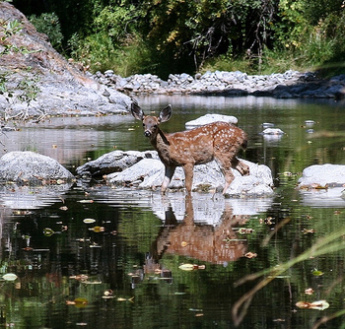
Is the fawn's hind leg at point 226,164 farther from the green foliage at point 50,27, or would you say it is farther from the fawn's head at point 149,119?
the green foliage at point 50,27

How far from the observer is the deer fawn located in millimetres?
12438

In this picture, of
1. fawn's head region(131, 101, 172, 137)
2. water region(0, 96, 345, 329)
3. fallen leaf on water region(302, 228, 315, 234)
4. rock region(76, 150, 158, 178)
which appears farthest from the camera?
rock region(76, 150, 158, 178)

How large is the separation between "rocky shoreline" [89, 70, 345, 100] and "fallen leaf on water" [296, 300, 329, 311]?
24.2m

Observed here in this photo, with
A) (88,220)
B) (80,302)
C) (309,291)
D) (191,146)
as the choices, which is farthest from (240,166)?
(80,302)

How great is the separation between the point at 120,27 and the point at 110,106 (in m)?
15.6

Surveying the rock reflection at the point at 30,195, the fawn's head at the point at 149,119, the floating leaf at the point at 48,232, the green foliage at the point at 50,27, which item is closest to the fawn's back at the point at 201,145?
the fawn's head at the point at 149,119

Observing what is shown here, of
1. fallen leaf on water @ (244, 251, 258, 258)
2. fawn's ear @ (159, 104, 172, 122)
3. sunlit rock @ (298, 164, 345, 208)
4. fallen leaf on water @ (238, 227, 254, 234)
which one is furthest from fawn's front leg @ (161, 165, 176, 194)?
fallen leaf on water @ (244, 251, 258, 258)

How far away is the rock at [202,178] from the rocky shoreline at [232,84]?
17.7m

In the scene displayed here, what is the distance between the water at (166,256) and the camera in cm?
641

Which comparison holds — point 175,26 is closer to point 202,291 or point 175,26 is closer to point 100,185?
point 100,185

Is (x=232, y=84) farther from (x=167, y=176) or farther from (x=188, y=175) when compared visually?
(x=188, y=175)

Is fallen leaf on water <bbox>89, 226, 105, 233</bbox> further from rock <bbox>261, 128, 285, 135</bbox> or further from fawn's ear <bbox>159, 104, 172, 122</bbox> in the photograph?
rock <bbox>261, 128, 285, 135</bbox>

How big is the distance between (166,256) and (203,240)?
2.58 feet

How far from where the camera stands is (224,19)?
37.6 metres
